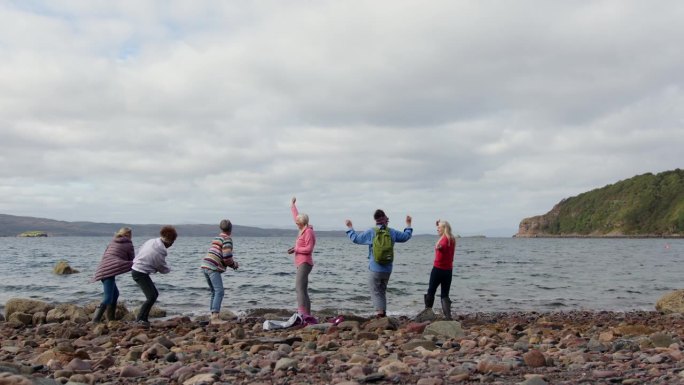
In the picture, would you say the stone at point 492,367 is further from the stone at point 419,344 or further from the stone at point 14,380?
the stone at point 14,380

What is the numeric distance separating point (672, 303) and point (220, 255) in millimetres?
14228

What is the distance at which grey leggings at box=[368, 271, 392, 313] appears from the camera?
12023 millimetres

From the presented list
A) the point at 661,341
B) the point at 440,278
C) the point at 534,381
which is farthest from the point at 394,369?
the point at 440,278

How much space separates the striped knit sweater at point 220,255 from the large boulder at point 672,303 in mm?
13435

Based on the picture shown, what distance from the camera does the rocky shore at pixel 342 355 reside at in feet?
20.9

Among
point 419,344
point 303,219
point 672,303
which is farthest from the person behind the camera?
point 672,303

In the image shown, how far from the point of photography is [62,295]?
70.2ft

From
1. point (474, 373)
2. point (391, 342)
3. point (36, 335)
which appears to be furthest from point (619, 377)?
point (36, 335)

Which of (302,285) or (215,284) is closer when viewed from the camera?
(302,285)

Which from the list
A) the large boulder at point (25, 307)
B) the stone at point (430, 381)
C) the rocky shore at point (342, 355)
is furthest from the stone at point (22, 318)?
the stone at point (430, 381)

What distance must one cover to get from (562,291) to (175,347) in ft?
61.7

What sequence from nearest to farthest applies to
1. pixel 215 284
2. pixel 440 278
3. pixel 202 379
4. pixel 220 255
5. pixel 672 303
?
pixel 202 379 → pixel 220 255 → pixel 215 284 → pixel 440 278 → pixel 672 303

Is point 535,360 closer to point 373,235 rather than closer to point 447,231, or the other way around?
point 373,235

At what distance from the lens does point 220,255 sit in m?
12.1
